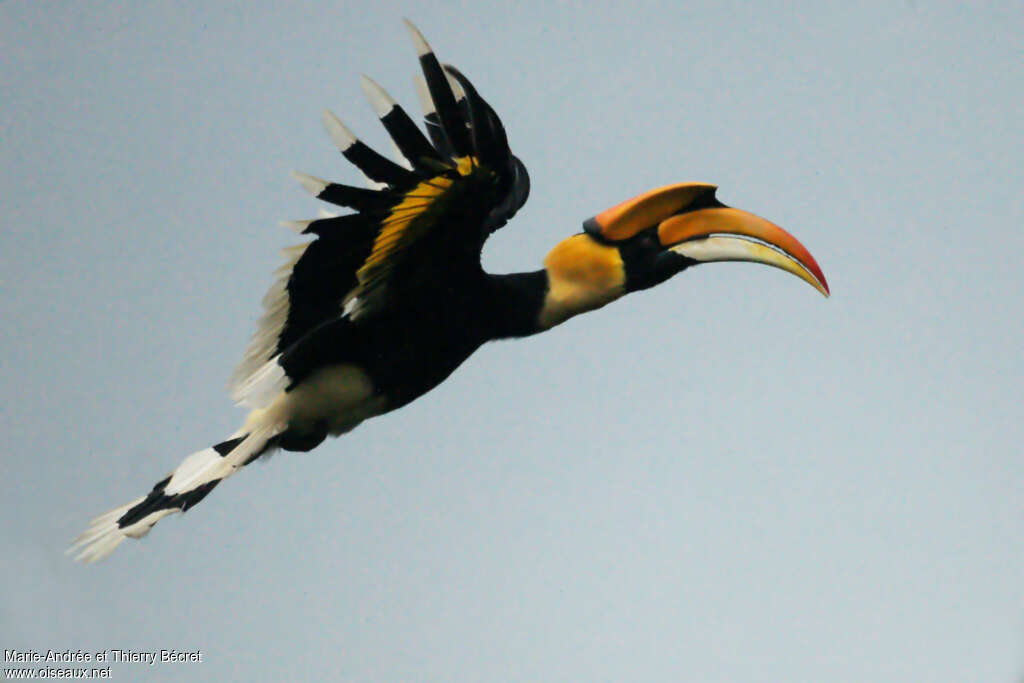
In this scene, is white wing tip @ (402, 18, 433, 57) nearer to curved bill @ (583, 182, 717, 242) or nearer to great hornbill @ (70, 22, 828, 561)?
great hornbill @ (70, 22, 828, 561)

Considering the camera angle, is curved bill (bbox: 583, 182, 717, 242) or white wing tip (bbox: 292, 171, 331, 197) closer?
white wing tip (bbox: 292, 171, 331, 197)

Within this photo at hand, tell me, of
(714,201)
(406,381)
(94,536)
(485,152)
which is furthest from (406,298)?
(94,536)

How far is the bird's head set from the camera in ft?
25.7

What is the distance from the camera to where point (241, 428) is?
26.7 feet

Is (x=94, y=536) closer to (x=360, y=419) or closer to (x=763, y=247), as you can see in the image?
(x=360, y=419)

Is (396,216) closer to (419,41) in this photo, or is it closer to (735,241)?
(419,41)

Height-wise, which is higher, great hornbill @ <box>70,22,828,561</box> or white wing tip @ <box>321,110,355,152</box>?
white wing tip @ <box>321,110,355,152</box>

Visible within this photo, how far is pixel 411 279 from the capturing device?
7.26 m

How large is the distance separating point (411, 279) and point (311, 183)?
88 cm

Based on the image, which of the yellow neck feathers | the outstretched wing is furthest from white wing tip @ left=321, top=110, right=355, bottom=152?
the yellow neck feathers

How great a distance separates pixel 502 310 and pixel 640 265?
2.58ft

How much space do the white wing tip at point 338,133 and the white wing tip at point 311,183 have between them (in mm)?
185

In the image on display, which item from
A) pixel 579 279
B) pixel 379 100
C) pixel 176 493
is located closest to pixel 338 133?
pixel 379 100

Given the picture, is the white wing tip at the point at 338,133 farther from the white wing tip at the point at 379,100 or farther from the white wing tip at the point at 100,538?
the white wing tip at the point at 100,538
